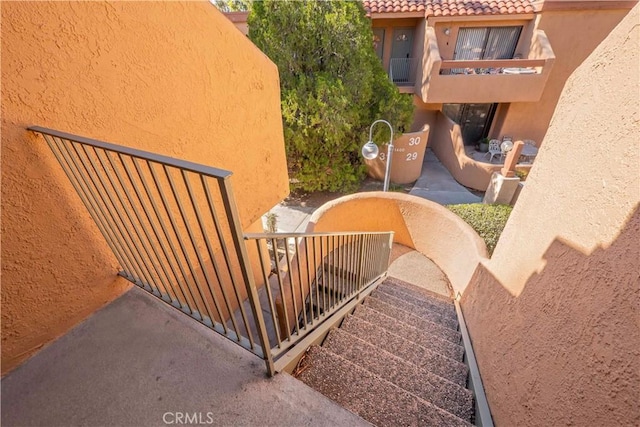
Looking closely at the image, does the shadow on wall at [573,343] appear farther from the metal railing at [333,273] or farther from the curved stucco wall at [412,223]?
the curved stucco wall at [412,223]

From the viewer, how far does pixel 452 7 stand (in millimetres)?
8945

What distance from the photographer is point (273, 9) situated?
6.45 meters

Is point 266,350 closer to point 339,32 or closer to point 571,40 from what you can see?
point 339,32

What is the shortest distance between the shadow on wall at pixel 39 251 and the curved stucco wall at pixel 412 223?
133 inches

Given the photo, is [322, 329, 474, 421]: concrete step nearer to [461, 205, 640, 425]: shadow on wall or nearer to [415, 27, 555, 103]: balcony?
[461, 205, 640, 425]: shadow on wall

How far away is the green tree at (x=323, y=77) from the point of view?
21.4 feet

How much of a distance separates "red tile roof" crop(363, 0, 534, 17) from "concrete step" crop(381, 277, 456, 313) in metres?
9.17

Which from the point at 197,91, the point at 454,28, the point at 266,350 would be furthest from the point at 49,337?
the point at 454,28

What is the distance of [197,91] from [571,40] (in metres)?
12.4

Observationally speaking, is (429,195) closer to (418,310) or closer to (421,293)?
(421,293)

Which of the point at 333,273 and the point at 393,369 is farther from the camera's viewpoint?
the point at 333,273

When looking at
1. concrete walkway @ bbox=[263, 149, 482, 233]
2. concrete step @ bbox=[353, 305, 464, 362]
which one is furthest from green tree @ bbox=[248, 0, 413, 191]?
concrete step @ bbox=[353, 305, 464, 362]

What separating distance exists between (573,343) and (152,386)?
2373 millimetres

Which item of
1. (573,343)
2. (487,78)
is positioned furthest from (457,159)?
(573,343)
